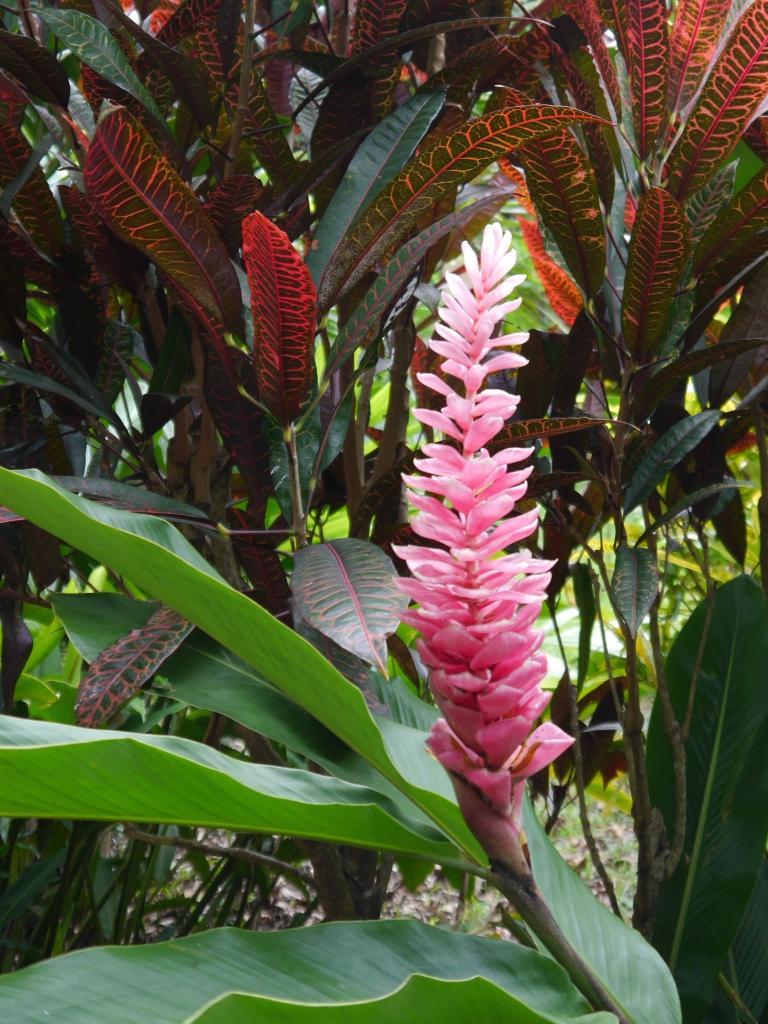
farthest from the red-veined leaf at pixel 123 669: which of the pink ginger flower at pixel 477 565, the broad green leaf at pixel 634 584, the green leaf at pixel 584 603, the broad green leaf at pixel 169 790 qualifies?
the green leaf at pixel 584 603

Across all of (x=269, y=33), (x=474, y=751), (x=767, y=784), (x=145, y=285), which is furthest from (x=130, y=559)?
(x=269, y=33)

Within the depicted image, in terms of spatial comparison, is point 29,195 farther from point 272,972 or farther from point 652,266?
point 272,972

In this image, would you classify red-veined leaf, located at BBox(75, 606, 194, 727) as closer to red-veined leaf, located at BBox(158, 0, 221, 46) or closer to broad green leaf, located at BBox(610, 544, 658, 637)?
broad green leaf, located at BBox(610, 544, 658, 637)

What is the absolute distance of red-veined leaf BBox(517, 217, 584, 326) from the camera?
1315mm

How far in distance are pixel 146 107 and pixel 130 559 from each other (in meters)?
0.58

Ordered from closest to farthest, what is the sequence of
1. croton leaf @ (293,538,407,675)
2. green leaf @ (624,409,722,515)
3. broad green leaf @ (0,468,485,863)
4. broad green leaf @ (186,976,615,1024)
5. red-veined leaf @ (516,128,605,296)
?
1. broad green leaf @ (186,976,615,1024)
2. broad green leaf @ (0,468,485,863)
3. croton leaf @ (293,538,407,675)
4. red-veined leaf @ (516,128,605,296)
5. green leaf @ (624,409,722,515)

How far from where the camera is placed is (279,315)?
2.66 ft

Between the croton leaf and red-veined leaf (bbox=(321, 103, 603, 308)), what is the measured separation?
264mm

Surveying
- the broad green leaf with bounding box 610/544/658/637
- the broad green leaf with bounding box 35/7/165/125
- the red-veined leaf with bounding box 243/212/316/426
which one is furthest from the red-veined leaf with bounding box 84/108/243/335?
the broad green leaf with bounding box 610/544/658/637

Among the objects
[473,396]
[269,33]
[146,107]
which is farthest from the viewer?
[269,33]

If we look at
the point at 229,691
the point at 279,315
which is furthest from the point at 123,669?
the point at 279,315

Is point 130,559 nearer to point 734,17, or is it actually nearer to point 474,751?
point 474,751

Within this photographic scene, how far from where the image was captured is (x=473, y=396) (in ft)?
1.69

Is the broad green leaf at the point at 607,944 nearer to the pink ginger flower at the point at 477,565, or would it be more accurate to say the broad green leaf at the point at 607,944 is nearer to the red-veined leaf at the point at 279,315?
the pink ginger flower at the point at 477,565
